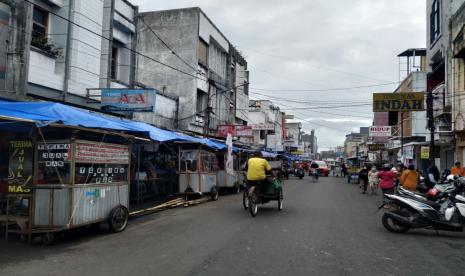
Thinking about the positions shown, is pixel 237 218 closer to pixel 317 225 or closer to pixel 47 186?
pixel 317 225

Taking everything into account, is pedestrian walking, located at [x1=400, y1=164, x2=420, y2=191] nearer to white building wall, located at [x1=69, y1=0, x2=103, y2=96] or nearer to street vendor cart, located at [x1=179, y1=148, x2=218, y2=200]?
street vendor cart, located at [x1=179, y1=148, x2=218, y2=200]

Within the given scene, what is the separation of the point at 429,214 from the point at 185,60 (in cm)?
2170

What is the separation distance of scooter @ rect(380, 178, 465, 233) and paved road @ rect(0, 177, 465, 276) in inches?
10.2

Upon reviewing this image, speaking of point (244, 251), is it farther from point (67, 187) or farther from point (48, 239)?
point (48, 239)

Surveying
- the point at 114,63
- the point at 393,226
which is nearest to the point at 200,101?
the point at 114,63

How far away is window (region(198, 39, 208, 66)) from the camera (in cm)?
2973

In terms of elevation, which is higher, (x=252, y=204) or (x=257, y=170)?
(x=257, y=170)

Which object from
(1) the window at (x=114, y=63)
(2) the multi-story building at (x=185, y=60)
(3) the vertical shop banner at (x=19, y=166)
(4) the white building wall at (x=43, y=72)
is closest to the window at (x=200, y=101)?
(2) the multi-story building at (x=185, y=60)

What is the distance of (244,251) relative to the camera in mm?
7473

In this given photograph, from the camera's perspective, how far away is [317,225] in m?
10.5

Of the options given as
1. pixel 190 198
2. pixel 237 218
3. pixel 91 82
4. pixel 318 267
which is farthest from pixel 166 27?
pixel 318 267

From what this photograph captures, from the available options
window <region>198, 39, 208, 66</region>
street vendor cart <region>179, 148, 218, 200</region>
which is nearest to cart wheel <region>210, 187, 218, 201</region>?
street vendor cart <region>179, 148, 218, 200</region>

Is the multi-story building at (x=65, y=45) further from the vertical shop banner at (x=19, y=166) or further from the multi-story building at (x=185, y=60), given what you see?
the multi-story building at (x=185, y=60)

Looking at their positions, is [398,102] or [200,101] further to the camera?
[200,101]
